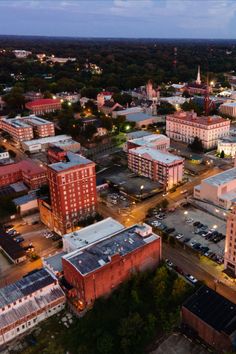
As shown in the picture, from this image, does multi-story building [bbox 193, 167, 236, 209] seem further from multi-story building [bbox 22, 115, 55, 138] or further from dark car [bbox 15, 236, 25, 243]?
multi-story building [bbox 22, 115, 55, 138]

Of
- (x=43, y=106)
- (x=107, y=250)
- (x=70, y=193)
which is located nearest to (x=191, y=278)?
(x=107, y=250)

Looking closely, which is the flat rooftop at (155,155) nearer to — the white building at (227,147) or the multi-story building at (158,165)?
the multi-story building at (158,165)

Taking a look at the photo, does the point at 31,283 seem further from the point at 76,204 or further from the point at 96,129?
the point at 96,129

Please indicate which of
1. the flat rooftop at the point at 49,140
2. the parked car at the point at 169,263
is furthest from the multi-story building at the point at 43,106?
the parked car at the point at 169,263

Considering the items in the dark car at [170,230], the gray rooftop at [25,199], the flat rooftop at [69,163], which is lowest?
the dark car at [170,230]

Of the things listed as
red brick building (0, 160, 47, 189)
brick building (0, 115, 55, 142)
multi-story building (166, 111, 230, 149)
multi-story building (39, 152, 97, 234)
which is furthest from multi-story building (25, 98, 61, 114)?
multi-story building (39, 152, 97, 234)

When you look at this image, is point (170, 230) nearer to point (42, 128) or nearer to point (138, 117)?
point (42, 128)

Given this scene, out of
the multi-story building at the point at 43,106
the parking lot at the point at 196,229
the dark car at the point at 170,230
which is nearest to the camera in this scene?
the parking lot at the point at 196,229
